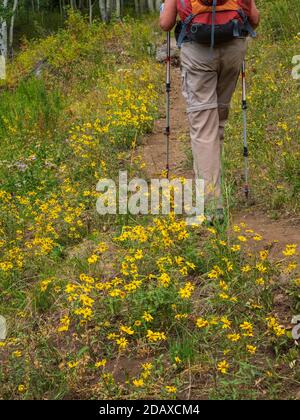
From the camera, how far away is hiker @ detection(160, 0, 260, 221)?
536cm

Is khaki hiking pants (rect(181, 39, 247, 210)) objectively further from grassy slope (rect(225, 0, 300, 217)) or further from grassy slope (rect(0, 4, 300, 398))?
grassy slope (rect(225, 0, 300, 217))

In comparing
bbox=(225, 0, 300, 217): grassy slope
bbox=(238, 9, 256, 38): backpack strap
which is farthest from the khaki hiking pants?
bbox=(225, 0, 300, 217): grassy slope

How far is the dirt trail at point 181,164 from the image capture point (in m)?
5.66

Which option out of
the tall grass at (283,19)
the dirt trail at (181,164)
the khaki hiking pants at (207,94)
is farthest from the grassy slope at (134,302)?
the tall grass at (283,19)

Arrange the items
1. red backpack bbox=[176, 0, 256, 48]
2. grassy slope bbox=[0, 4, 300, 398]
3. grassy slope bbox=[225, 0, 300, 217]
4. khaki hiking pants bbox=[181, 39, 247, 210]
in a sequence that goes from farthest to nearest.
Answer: grassy slope bbox=[225, 0, 300, 217]
khaki hiking pants bbox=[181, 39, 247, 210]
red backpack bbox=[176, 0, 256, 48]
grassy slope bbox=[0, 4, 300, 398]

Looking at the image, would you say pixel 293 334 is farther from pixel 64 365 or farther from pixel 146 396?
pixel 64 365

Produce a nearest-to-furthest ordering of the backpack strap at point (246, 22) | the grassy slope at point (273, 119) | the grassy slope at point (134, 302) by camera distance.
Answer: the grassy slope at point (134, 302) → the backpack strap at point (246, 22) → the grassy slope at point (273, 119)

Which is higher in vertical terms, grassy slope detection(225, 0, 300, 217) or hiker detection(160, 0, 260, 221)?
hiker detection(160, 0, 260, 221)

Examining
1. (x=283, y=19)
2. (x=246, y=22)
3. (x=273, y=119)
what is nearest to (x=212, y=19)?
(x=246, y=22)

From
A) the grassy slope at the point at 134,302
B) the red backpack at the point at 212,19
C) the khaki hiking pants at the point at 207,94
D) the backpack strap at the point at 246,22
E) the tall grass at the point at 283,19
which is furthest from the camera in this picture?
the tall grass at the point at 283,19

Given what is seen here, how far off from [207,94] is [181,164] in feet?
8.20

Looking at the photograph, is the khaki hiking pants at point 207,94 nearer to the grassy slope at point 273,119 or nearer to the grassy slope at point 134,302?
the grassy slope at point 134,302

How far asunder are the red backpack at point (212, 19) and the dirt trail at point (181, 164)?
160cm
